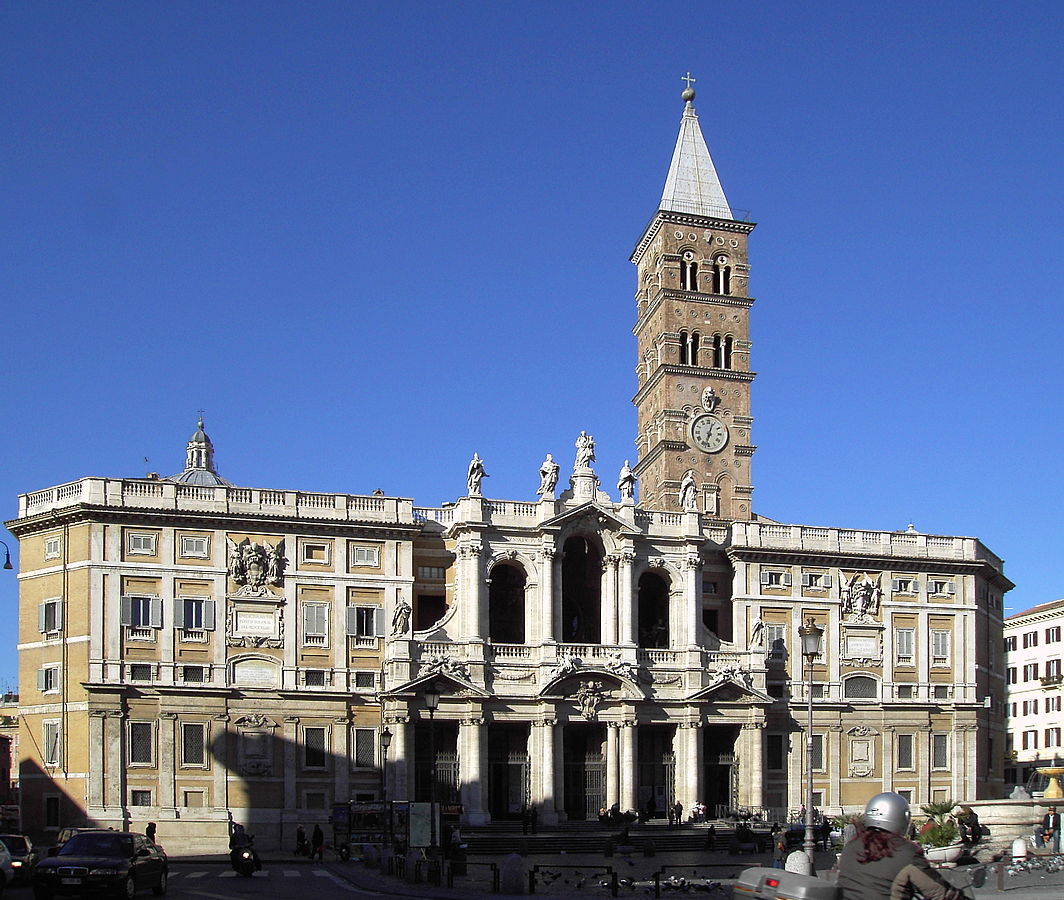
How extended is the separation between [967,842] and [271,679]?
37.8 metres

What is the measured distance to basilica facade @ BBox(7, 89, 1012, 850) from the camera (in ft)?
204

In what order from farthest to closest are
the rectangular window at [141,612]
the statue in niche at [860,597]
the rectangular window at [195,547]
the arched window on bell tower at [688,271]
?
the arched window on bell tower at [688,271] < the statue in niche at [860,597] < the rectangular window at [195,547] < the rectangular window at [141,612]

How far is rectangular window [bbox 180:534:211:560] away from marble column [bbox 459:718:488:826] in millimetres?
13548

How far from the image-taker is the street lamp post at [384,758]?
2485 inches

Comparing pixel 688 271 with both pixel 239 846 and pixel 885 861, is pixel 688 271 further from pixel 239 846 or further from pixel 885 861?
pixel 885 861

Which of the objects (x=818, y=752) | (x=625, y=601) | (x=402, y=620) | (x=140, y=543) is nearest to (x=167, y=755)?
(x=140, y=543)

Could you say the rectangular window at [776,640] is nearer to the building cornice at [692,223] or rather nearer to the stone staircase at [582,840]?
the stone staircase at [582,840]

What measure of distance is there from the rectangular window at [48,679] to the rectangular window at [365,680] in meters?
12.8

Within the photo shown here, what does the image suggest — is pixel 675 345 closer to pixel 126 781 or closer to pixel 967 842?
pixel 126 781

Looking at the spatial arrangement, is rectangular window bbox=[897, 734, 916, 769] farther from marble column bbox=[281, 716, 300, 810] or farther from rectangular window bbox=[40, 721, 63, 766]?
rectangular window bbox=[40, 721, 63, 766]

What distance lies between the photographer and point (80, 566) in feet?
204

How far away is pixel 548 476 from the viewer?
68562 millimetres

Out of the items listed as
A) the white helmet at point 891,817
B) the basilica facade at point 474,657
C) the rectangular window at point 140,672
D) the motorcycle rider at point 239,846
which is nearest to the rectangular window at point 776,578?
the basilica facade at point 474,657

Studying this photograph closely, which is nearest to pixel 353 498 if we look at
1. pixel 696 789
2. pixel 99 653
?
pixel 99 653
